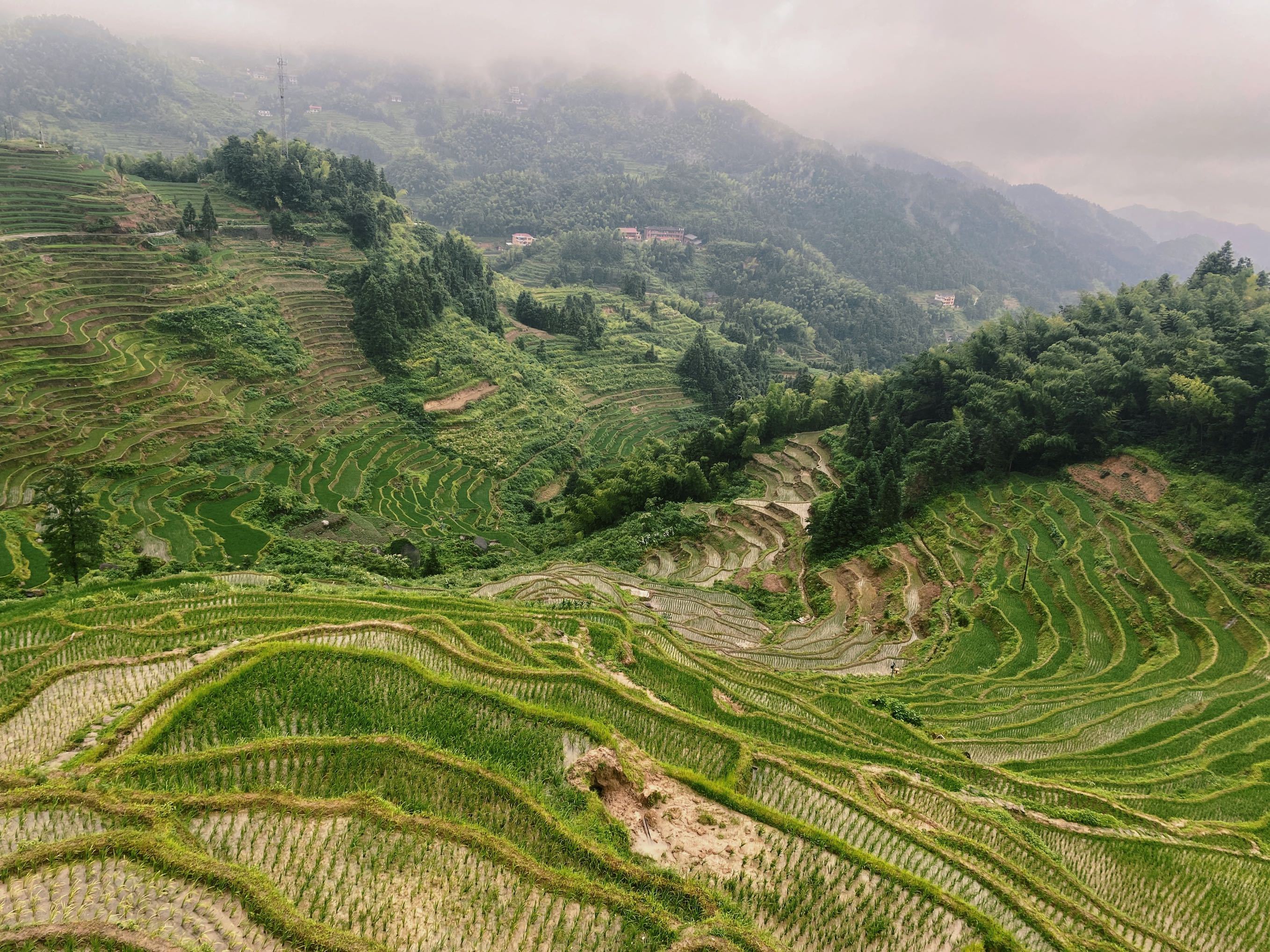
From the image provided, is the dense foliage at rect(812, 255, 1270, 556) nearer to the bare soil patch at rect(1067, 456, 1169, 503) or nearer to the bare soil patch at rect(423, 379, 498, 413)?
the bare soil patch at rect(1067, 456, 1169, 503)

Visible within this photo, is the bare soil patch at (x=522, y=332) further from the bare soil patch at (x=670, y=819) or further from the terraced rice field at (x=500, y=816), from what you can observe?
the bare soil patch at (x=670, y=819)

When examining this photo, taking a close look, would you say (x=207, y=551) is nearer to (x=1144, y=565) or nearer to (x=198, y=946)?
(x=198, y=946)

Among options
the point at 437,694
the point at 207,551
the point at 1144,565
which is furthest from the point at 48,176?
the point at 1144,565

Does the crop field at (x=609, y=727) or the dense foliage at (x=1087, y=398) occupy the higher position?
the dense foliage at (x=1087, y=398)

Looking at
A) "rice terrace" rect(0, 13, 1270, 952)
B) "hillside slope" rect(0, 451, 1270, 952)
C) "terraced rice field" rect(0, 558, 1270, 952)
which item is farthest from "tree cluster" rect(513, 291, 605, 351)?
"terraced rice field" rect(0, 558, 1270, 952)

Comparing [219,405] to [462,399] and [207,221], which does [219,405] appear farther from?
[207,221]

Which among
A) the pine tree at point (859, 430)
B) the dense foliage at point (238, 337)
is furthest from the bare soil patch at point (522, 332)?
the pine tree at point (859, 430)

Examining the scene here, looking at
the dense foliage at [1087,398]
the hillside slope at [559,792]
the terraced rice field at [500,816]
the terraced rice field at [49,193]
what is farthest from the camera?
the terraced rice field at [49,193]

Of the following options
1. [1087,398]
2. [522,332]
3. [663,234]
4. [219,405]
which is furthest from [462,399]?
[663,234]
